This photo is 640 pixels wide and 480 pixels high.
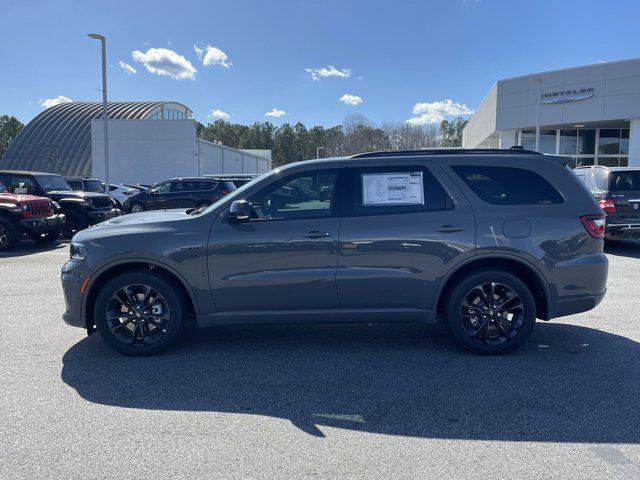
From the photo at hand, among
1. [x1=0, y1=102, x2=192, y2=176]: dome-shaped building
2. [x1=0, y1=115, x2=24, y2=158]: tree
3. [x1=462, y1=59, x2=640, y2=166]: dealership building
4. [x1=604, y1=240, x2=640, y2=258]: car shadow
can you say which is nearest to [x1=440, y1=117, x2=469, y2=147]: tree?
[x1=0, y1=102, x2=192, y2=176]: dome-shaped building

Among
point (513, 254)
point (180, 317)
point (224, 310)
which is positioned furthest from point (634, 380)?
point (180, 317)

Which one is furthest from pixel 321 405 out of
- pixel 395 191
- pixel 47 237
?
pixel 47 237

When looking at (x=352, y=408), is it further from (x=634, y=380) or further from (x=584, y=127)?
(x=584, y=127)

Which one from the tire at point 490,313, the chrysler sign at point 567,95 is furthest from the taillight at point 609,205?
the chrysler sign at point 567,95

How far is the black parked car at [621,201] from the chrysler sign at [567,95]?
22.5 m

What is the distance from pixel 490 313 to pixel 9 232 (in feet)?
36.5

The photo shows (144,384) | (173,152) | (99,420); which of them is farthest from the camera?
(173,152)

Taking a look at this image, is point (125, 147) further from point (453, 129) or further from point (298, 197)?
point (453, 129)

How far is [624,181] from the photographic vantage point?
455 inches

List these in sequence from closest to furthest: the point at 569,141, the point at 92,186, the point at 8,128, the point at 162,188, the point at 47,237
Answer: the point at 47,237, the point at 162,188, the point at 92,186, the point at 569,141, the point at 8,128

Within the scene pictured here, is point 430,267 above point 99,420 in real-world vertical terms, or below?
above

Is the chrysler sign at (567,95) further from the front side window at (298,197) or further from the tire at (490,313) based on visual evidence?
the front side window at (298,197)

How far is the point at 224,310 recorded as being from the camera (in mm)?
4793

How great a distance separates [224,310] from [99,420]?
56.7 inches
